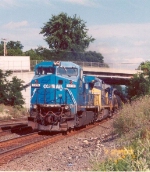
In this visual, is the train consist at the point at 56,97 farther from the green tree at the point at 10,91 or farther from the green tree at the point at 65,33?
the green tree at the point at 65,33

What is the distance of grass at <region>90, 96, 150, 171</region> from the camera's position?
20.1 ft

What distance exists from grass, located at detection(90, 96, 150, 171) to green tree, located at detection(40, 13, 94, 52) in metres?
56.0

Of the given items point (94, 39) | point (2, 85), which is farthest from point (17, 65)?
point (94, 39)

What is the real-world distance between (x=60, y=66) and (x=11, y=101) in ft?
60.7

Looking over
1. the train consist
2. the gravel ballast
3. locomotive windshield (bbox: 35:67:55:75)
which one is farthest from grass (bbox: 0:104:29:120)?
the gravel ballast

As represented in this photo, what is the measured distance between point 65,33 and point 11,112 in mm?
42539

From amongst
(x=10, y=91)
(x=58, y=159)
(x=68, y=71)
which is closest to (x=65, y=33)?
(x=10, y=91)

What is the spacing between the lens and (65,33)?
2805 inches

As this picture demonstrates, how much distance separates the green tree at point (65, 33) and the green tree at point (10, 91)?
36.4 metres

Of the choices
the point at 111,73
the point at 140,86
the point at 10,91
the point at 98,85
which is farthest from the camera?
the point at 111,73

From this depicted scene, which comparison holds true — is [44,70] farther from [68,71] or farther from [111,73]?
[111,73]

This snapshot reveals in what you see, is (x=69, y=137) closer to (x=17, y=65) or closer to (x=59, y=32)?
(x=17, y=65)

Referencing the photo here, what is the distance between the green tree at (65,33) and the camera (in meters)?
70.0

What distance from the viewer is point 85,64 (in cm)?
4600
